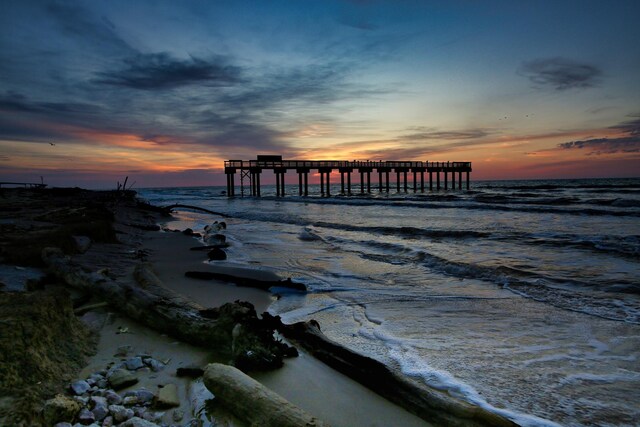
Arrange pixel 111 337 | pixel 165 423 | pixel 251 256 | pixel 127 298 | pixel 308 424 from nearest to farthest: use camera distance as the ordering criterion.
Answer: pixel 308 424 → pixel 165 423 → pixel 111 337 → pixel 127 298 → pixel 251 256

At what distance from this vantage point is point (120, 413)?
281cm

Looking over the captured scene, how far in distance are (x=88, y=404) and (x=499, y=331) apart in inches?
196

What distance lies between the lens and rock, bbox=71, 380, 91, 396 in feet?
9.90

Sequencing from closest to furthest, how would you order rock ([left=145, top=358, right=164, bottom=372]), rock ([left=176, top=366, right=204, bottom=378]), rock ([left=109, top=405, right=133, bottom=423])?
rock ([left=109, top=405, right=133, bottom=423]) → rock ([left=176, top=366, right=204, bottom=378]) → rock ([left=145, top=358, right=164, bottom=372])

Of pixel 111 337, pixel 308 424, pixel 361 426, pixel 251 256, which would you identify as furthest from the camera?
pixel 251 256

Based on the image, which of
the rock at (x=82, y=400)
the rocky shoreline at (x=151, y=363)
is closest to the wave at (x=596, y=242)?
the rocky shoreline at (x=151, y=363)

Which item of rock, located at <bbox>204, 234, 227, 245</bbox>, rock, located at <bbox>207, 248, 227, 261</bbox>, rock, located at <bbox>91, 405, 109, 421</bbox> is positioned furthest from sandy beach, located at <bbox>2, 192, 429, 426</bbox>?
rock, located at <bbox>204, 234, 227, 245</bbox>

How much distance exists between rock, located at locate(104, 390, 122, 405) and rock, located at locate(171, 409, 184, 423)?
43 cm

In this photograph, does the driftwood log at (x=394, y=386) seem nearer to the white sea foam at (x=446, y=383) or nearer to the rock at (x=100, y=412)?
the white sea foam at (x=446, y=383)

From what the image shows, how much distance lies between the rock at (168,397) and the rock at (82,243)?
7.26 meters

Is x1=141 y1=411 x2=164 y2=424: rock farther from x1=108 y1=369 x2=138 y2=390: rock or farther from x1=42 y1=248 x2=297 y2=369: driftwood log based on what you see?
x1=42 y1=248 x2=297 y2=369: driftwood log

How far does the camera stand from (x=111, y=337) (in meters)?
4.45

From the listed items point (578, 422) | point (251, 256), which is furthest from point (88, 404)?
point (251, 256)

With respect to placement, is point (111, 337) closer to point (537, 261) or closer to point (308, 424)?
point (308, 424)
